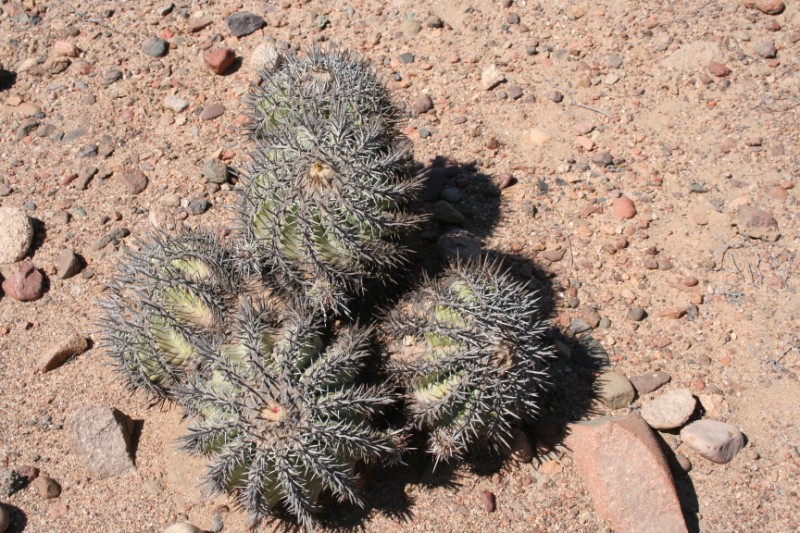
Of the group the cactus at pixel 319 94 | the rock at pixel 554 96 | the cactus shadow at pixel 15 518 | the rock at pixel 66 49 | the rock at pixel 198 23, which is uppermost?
the cactus at pixel 319 94

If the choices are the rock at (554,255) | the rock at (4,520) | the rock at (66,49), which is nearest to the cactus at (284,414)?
the rock at (4,520)

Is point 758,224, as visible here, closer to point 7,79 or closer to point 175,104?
point 175,104

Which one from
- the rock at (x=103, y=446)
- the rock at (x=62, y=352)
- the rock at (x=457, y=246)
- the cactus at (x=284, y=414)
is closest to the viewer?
the cactus at (x=284, y=414)

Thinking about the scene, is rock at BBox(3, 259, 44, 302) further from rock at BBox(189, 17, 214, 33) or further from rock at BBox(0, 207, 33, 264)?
rock at BBox(189, 17, 214, 33)

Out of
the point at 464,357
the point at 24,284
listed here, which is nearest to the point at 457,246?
the point at 464,357

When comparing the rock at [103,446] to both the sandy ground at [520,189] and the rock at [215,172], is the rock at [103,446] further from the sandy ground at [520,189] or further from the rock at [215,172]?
the rock at [215,172]

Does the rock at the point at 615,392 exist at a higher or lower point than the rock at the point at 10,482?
lower
